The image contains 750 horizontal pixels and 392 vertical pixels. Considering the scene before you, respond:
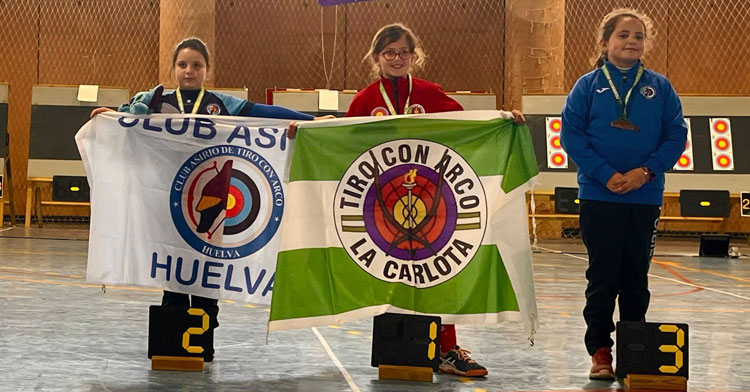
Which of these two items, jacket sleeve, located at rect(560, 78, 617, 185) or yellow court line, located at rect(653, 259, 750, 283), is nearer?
jacket sleeve, located at rect(560, 78, 617, 185)

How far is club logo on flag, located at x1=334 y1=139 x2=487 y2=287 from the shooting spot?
4578 mm

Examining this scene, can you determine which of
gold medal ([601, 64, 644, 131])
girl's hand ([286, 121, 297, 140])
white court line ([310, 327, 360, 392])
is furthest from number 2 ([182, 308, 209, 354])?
gold medal ([601, 64, 644, 131])

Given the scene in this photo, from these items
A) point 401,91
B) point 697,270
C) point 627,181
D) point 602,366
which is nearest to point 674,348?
point 602,366

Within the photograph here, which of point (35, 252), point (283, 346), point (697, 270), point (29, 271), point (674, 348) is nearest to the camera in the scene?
point (674, 348)

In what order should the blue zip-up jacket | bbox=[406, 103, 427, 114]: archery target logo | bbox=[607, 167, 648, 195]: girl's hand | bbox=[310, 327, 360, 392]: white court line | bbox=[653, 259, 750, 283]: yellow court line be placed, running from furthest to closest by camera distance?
bbox=[653, 259, 750, 283]: yellow court line
bbox=[406, 103, 427, 114]: archery target logo
the blue zip-up jacket
bbox=[607, 167, 648, 195]: girl's hand
bbox=[310, 327, 360, 392]: white court line

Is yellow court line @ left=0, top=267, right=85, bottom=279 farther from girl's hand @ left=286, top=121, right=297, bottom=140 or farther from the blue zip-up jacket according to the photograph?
the blue zip-up jacket

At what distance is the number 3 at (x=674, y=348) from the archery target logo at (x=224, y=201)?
1816 mm

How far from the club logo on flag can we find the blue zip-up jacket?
1.63 feet

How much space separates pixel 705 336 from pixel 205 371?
2894 millimetres

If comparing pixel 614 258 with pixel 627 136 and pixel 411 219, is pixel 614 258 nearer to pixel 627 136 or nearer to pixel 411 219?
pixel 627 136

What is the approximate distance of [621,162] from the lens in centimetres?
454

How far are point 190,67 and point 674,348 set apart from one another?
97.8 inches

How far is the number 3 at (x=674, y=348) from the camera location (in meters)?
4.28

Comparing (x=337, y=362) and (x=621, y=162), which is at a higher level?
(x=621, y=162)
